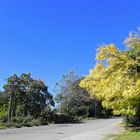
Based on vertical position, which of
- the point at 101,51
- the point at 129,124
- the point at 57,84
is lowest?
the point at 129,124

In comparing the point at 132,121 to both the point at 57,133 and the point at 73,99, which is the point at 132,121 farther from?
the point at 73,99

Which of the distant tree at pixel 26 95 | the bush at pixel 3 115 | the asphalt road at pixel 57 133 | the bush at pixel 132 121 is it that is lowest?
the asphalt road at pixel 57 133

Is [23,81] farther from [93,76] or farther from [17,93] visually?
[93,76]

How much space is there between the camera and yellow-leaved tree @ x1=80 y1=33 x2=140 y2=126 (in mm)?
29087

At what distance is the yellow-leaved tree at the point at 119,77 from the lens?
95.4ft

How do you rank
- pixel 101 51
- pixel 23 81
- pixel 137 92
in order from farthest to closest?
1. pixel 23 81
2. pixel 101 51
3. pixel 137 92

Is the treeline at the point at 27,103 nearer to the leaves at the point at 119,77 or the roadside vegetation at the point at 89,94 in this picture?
the roadside vegetation at the point at 89,94

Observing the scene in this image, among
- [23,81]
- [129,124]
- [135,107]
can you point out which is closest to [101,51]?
[135,107]

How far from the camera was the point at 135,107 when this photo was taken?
102 feet

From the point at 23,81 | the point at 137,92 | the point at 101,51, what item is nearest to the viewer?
the point at 137,92

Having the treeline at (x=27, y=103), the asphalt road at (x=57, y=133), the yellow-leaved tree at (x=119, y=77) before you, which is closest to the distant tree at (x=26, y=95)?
the treeline at (x=27, y=103)

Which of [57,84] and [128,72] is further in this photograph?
[57,84]

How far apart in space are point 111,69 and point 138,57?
2.29 meters

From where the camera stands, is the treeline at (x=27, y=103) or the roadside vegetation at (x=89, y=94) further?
the treeline at (x=27, y=103)
